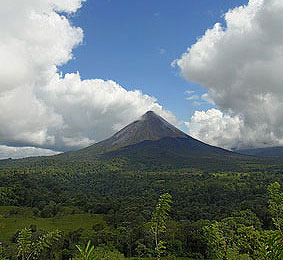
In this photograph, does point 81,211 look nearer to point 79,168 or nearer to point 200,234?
point 200,234

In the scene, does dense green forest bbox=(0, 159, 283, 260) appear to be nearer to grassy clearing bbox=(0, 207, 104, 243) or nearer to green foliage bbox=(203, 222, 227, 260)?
green foliage bbox=(203, 222, 227, 260)

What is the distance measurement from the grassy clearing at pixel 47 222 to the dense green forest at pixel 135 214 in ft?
0.76

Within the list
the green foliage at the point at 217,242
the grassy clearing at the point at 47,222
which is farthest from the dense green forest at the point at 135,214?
the grassy clearing at the point at 47,222

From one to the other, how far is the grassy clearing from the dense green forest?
23cm

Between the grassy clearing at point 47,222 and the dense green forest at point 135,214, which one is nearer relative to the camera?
the dense green forest at point 135,214

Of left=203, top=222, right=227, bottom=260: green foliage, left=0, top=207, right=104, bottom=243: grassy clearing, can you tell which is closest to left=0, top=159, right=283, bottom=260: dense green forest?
left=203, top=222, right=227, bottom=260: green foliage

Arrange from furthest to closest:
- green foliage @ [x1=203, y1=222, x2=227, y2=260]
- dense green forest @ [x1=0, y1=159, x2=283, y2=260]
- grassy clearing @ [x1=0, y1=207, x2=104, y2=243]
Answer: grassy clearing @ [x1=0, y1=207, x2=104, y2=243]
dense green forest @ [x1=0, y1=159, x2=283, y2=260]
green foliage @ [x1=203, y1=222, x2=227, y2=260]

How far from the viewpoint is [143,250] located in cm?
4894

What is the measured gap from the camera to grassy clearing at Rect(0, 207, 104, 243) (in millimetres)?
65250

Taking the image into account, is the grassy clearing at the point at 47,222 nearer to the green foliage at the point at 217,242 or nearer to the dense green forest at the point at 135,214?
the dense green forest at the point at 135,214

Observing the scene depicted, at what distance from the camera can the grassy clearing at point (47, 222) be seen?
65.2m

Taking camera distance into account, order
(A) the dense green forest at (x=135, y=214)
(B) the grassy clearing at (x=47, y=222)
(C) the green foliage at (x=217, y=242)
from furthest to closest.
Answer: (B) the grassy clearing at (x=47, y=222)
(A) the dense green forest at (x=135, y=214)
(C) the green foliage at (x=217, y=242)

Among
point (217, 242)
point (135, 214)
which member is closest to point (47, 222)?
point (135, 214)

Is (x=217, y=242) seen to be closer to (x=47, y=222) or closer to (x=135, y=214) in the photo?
(x=135, y=214)
